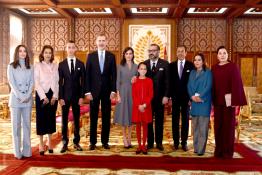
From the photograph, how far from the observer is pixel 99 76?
504 centimetres

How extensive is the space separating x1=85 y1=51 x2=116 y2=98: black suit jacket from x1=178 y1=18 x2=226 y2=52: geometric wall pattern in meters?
8.19

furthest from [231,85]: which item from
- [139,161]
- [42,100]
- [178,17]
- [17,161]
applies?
[178,17]

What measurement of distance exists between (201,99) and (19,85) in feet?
8.22

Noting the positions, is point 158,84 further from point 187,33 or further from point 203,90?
point 187,33

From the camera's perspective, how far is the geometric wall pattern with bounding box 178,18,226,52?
12883 mm

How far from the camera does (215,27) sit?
12906 millimetres

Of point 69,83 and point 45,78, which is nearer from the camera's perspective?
point 45,78

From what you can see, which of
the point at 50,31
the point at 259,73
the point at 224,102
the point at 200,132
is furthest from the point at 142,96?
the point at 259,73

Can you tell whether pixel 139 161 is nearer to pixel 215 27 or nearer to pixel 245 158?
pixel 245 158

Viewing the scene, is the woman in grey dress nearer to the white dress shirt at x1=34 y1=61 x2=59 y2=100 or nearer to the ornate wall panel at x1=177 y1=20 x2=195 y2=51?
the white dress shirt at x1=34 y1=61 x2=59 y2=100

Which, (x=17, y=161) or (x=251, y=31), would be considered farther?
(x=251, y=31)

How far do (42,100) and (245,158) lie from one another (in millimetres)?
2933

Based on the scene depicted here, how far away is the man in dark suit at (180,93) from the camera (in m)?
5.09

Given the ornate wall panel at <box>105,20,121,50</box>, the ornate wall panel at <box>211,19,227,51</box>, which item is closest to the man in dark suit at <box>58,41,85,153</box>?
the ornate wall panel at <box>105,20,121,50</box>
